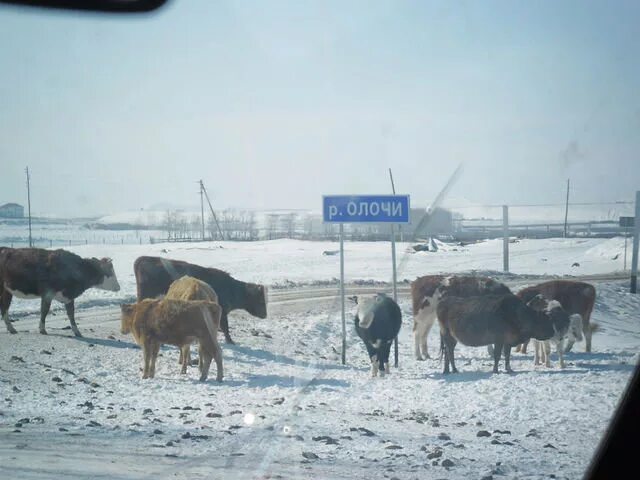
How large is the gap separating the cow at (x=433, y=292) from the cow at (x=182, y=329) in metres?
4.49

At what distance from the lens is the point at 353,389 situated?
36.1 feet

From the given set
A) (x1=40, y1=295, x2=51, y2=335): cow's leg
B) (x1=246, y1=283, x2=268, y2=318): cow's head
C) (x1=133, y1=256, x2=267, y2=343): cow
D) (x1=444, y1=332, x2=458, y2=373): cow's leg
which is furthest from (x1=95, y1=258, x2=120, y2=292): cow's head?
(x1=444, y1=332, x2=458, y2=373): cow's leg

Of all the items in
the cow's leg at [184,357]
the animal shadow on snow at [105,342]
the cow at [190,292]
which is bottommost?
the animal shadow on snow at [105,342]

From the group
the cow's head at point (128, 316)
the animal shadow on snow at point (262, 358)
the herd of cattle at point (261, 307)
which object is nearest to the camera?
the herd of cattle at point (261, 307)

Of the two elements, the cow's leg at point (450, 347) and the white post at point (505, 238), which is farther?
the white post at point (505, 238)

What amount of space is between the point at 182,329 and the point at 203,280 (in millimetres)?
4441

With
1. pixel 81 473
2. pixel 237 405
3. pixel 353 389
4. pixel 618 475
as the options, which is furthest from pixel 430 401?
pixel 81 473

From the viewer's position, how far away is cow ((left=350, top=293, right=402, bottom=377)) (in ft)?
41.6

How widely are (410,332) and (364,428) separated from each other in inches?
348

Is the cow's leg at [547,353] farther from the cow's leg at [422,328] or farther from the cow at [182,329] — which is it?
the cow at [182,329]

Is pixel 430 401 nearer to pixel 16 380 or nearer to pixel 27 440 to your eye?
pixel 27 440

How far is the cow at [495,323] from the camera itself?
12.4 metres

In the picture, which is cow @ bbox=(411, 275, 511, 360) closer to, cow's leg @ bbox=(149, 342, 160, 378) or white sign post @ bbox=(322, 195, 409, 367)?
white sign post @ bbox=(322, 195, 409, 367)

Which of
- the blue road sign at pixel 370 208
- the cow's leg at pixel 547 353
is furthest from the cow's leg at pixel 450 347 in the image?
the blue road sign at pixel 370 208
